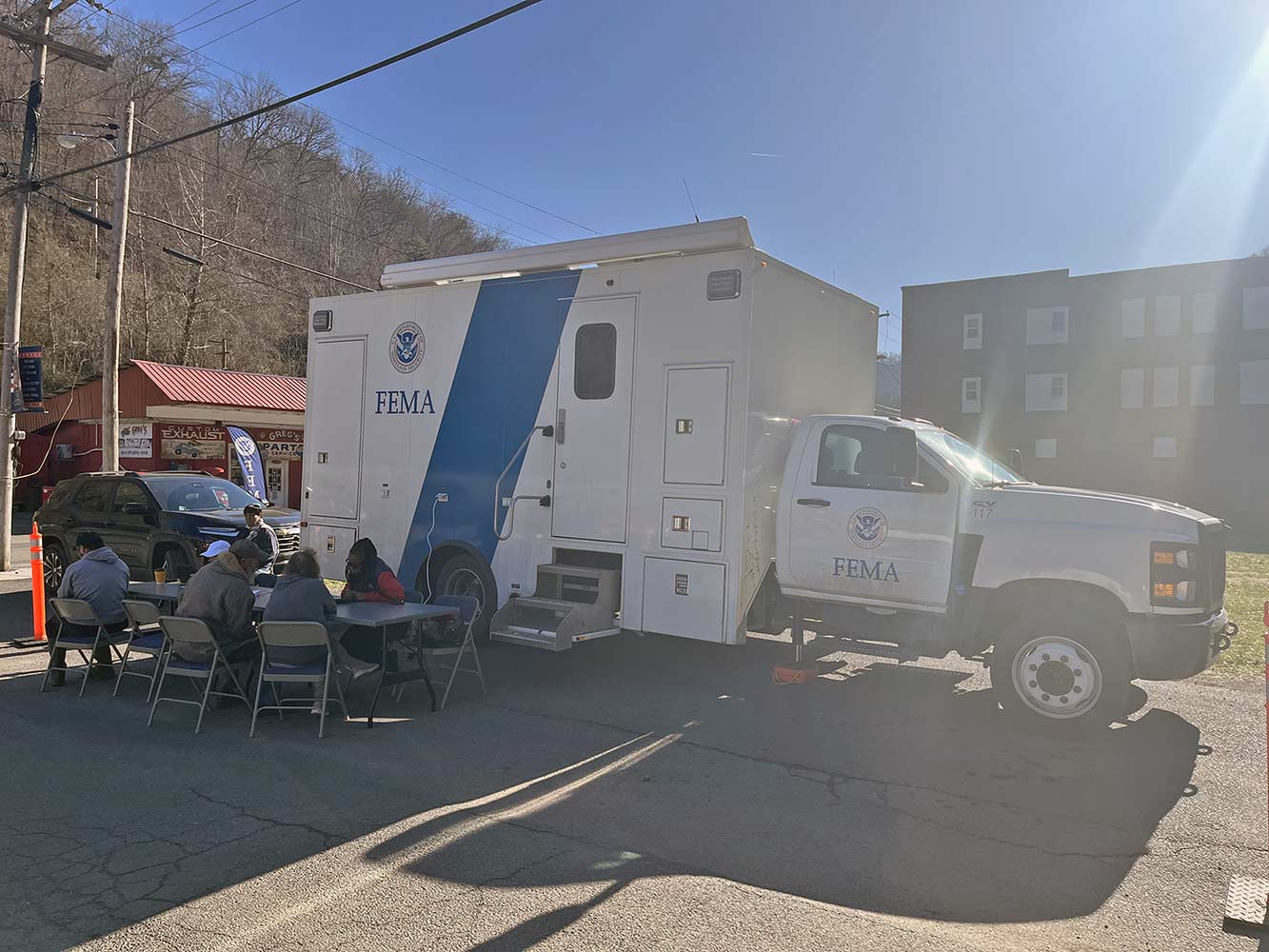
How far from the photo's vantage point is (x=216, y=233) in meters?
36.7

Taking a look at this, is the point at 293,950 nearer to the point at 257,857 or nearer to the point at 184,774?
the point at 257,857

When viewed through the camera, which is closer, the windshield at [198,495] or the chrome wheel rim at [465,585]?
the chrome wheel rim at [465,585]

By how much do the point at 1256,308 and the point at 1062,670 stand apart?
40053 mm

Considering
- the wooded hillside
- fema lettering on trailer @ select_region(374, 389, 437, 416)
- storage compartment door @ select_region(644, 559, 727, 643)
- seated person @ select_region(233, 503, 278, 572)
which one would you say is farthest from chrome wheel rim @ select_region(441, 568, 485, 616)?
the wooded hillside

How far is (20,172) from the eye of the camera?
52.9ft

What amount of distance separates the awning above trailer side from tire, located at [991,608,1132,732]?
3.62 m

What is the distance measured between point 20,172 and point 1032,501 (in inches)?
659

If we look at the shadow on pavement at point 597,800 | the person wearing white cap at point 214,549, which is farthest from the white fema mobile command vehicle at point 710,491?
the person wearing white cap at point 214,549

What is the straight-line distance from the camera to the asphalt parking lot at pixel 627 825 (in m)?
3.99

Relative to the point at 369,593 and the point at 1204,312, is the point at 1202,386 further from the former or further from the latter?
the point at 369,593

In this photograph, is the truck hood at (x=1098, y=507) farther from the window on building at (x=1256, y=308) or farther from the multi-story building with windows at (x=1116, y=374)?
the window on building at (x=1256, y=308)

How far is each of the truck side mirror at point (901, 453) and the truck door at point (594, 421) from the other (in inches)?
84.4

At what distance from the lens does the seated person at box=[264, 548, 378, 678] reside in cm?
681

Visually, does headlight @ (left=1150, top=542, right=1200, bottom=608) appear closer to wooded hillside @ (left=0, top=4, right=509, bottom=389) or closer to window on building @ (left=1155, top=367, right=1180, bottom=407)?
wooded hillside @ (left=0, top=4, right=509, bottom=389)
